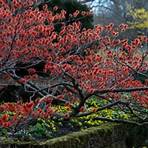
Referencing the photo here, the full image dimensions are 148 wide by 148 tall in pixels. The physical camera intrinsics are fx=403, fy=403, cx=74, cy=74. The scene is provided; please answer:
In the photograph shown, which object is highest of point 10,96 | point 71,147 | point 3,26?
point 3,26

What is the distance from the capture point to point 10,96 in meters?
8.69

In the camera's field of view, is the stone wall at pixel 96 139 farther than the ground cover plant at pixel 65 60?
No

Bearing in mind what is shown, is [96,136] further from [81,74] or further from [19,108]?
[19,108]

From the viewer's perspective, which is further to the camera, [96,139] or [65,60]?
[96,139]

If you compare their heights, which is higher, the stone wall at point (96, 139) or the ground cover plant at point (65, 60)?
the ground cover plant at point (65, 60)

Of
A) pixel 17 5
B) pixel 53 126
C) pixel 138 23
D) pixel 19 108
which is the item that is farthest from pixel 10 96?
pixel 138 23

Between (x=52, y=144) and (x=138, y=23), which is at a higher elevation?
(x=138, y=23)

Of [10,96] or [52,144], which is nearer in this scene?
[52,144]

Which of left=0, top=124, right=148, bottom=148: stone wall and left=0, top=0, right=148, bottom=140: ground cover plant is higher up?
left=0, top=0, right=148, bottom=140: ground cover plant

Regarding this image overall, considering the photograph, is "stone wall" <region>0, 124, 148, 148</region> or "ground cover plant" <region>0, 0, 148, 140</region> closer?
"stone wall" <region>0, 124, 148, 148</region>

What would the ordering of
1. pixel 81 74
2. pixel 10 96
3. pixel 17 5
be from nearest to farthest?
1. pixel 17 5
2. pixel 81 74
3. pixel 10 96

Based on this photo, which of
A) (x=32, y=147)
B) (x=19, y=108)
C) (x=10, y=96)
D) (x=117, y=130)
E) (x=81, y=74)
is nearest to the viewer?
(x=19, y=108)

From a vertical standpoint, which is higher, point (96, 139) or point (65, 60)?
point (65, 60)

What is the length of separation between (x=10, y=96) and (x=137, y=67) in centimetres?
332
